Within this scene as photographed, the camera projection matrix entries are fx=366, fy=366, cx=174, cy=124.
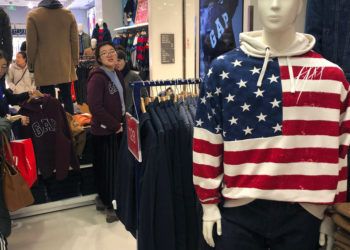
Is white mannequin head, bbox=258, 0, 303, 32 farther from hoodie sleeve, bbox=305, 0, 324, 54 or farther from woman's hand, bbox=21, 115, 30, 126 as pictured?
woman's hand, bbox=21, 115, 30, 126

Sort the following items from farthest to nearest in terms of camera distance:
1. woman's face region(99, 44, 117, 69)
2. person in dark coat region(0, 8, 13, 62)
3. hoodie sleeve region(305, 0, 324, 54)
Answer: person in dark coat region(0, 8, 13, 62)
woman's face region(99, 44, 117, 69)
hoodie sleeve region(305, 0, 324, 54)

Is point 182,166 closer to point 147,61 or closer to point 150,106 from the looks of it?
point 150,106

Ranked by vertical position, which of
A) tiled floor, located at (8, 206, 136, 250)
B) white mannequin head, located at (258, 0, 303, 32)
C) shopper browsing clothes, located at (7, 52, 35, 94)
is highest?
white mannequin head, located at (258, 0, 303, 32)

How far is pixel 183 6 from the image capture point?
4.62 m

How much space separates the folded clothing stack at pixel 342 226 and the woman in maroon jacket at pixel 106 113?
2018mm

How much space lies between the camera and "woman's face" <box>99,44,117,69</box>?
2961 mm

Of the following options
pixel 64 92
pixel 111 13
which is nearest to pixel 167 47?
pixel 64 92

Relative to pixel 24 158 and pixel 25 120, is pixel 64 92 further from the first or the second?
pixel 24 158

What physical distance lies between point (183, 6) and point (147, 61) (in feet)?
2.88

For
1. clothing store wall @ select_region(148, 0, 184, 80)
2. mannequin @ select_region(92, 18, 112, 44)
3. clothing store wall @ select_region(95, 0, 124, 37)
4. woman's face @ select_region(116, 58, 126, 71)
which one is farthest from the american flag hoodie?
clothing store wall @ select_region(95, 0, 124, 37)

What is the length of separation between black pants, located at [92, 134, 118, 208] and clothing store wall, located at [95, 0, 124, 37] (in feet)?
17.4

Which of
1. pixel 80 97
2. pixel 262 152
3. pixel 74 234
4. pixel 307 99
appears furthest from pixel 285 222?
pixel 80 97

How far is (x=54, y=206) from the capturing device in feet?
10.9

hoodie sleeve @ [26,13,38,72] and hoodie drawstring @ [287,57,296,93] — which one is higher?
hoodie sleeve @ [26,13,38,72]
